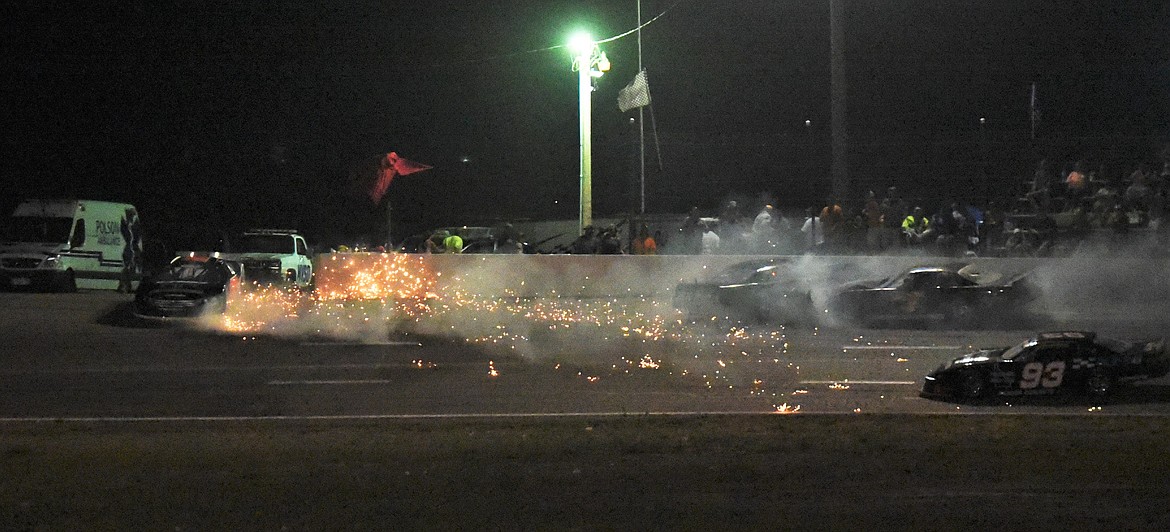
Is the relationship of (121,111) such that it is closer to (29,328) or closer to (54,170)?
(54,170)

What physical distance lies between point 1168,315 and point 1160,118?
17285mm

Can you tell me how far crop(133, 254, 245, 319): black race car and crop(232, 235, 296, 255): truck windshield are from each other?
7.66 meters

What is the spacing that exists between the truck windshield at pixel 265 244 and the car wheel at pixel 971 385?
20.0 metres

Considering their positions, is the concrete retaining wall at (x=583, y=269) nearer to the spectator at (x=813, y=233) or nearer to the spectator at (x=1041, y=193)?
the spectator at (x=813, y=233)

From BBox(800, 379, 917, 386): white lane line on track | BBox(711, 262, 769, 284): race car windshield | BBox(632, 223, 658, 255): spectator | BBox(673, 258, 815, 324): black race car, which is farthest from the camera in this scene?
BBox(632, 223, 658, 255): spectator

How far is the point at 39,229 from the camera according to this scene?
25.8 m

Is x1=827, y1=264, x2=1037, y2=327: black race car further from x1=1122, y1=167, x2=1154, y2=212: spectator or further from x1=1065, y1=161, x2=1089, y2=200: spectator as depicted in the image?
x1=1065, y1=161, x2=1089, y2=200: spectator

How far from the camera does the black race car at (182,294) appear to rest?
20.1 m

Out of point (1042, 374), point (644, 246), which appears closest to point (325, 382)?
point (1042, 374)

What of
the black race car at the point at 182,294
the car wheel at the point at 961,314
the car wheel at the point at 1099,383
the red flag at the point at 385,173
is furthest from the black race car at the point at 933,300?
the red flag at the point at 385,173

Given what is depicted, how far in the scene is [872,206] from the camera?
23.9 metres

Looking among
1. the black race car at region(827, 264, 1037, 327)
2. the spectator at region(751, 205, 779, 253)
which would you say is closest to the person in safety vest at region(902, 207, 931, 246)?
the spectator at region(751, 205, 779, 253)

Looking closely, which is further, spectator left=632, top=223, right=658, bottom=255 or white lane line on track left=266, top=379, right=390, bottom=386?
spectator left=632, top=223, right=658, bottom=255

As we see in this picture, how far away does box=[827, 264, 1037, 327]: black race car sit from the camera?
19719 mm
